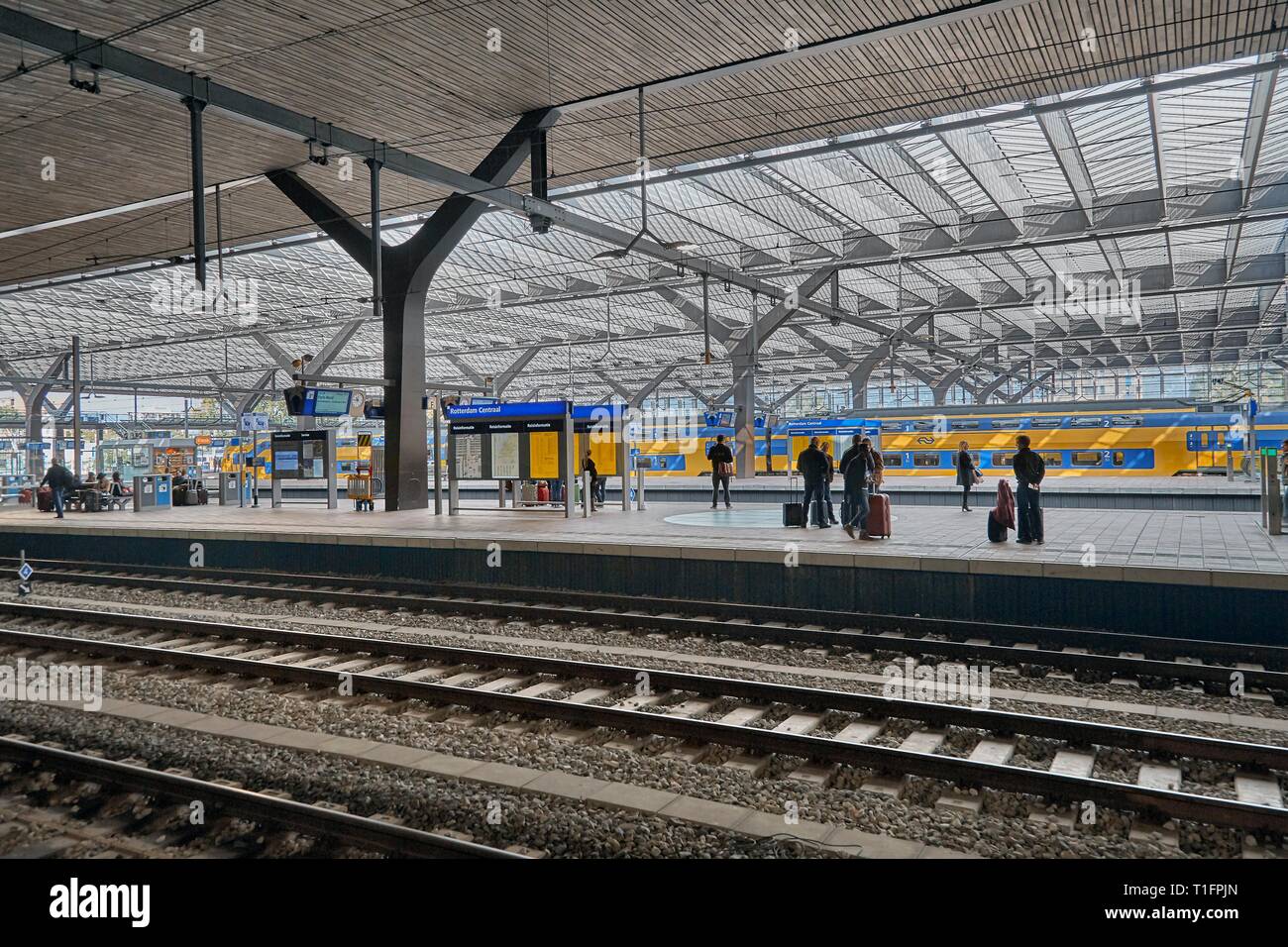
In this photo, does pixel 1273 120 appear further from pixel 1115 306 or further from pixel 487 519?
pixel 1115 306

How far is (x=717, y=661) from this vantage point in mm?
8727

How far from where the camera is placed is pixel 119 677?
8406 millimetres

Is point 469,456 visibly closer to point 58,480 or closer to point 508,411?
point 508,411

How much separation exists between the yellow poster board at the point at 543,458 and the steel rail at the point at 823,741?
9778 millimetres

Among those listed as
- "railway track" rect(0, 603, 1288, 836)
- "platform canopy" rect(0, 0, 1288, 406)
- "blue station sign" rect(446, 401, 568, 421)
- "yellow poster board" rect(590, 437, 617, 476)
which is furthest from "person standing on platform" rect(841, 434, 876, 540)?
"yellow poster board" rect(590, 437, 617, 476)

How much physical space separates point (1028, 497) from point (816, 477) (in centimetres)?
391

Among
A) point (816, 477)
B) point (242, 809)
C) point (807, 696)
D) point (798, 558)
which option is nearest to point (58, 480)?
point (816, 477)

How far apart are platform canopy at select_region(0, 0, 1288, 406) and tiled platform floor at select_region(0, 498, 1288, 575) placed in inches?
148

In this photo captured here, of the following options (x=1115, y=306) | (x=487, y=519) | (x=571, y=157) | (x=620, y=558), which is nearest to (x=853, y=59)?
(x=571, y=157)

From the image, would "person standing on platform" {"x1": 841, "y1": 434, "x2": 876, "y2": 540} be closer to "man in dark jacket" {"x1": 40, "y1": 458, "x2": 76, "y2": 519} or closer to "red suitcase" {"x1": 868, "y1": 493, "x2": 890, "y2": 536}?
"red suitcase" {"x1": 868, "y1": 493, "x2": 890, "y2": 536}

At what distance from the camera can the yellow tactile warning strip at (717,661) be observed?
674cm

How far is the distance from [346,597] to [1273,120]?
65.8 feet

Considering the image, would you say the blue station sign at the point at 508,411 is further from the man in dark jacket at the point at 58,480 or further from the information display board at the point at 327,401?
the man in dark jacket at the point at 58,480

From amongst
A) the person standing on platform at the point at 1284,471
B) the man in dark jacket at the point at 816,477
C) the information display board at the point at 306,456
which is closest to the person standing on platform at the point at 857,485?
the man in dark jacket at the point at 816,477
